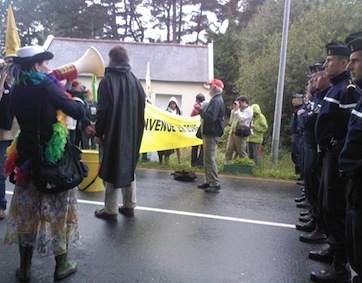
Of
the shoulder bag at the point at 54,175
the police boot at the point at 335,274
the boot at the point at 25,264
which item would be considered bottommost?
the police boot at the point at 335,274

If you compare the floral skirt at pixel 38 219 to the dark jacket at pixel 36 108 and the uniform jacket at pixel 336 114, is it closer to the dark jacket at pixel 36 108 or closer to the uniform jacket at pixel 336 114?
the dark jacket at pixel 36 108

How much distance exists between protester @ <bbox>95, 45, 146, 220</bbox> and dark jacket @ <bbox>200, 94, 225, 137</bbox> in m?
2.08

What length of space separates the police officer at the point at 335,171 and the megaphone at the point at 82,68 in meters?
2.48

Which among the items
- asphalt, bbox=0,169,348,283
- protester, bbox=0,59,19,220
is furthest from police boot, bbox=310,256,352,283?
protester, bbox=0,59,19,220

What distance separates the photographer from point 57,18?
3806 centimetres

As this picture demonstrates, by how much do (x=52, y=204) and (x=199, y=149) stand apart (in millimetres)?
7109

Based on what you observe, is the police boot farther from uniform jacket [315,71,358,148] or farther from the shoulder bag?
the shoulder bag

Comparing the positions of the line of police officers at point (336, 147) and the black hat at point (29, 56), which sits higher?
the black hat at point (29, 56)

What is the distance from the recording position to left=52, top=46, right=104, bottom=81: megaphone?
3328 mm

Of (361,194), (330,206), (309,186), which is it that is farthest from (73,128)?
(361,194)

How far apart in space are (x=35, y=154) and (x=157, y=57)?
19.3 m

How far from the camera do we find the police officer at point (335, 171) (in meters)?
3.21

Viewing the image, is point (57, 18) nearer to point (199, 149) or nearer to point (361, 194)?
point (199, 149)

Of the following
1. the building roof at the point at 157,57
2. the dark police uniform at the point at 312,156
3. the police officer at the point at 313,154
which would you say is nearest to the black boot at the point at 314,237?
the police officer at the point at 313,154
